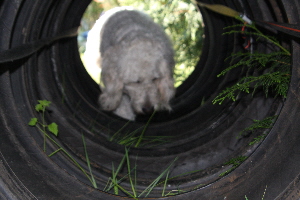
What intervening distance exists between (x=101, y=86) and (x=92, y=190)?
2.10 m

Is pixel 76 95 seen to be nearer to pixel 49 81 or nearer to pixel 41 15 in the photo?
pixel 49 81

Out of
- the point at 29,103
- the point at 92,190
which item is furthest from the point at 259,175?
the point at 29,103

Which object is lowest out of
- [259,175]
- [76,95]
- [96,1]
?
[259,175]

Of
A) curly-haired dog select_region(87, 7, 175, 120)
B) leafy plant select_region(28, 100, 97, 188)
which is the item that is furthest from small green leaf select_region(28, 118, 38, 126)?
curly-haired dog select_region(87, 7, 175, 120)

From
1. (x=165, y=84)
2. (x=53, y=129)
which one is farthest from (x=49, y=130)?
(x=165, y=84)

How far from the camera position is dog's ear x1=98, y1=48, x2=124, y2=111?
335 centimetres

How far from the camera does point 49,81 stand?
2.45 m

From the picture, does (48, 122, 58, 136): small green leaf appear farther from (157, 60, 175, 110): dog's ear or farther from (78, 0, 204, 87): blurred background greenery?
(78, 0, 204, 87): blurred background greenery

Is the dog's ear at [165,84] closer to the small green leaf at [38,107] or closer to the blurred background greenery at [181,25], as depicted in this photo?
the blurred background greenery at [181,25]

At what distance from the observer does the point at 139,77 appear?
130 inches

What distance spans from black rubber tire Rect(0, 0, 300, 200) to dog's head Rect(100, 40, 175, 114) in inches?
7.1

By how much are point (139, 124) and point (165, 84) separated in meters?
0.51

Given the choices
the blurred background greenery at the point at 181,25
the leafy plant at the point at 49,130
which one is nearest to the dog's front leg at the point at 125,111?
the blurred background greenery at the point at 181,25

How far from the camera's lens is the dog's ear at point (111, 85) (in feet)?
11.0
